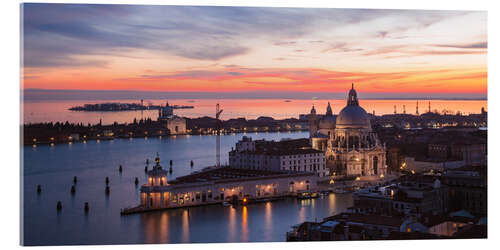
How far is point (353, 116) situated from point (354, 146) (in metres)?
0.96

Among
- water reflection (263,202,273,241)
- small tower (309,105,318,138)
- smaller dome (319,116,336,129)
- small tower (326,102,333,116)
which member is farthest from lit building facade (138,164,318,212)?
small tower (309,105,318,138)

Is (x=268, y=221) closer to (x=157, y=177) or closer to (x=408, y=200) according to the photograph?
(x=408, y=200)

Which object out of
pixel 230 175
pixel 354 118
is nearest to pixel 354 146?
pixel 354 118

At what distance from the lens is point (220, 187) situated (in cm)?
1223

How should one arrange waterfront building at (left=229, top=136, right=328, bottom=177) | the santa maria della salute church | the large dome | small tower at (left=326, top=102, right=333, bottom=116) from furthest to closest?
small tower at (left=326, top=102, right=333, bottom=116), the large dome, the santa maria della salute church, waterfront building at (left=229, top=136, right=328, bottom=177)

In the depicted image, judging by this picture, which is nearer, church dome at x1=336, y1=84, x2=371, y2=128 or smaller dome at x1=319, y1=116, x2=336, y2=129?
church dome at x1=336, y1=84, x2=371, y2=128

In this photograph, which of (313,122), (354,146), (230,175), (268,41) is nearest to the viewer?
(268,41)

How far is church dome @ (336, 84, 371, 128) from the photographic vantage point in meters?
17.1

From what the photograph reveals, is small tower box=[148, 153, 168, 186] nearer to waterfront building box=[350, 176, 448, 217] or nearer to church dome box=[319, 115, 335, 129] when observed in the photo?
waterfront building box=[350, 176, 448, 217]

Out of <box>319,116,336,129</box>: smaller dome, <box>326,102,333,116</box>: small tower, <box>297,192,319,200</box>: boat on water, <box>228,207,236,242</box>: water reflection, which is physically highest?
<box>326,102,333,116</box>: small tower

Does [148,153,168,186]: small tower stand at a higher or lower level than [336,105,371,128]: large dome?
lower

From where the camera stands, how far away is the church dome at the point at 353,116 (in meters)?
17.1

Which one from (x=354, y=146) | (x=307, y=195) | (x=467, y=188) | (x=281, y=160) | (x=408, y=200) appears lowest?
(x=307, y=195)

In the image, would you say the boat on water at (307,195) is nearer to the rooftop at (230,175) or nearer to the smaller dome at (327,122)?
the rooftop at (230,175)
